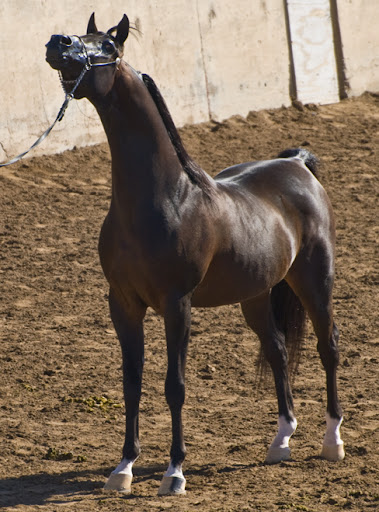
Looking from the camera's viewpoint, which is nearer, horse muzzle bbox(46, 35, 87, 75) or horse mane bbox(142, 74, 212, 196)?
horse muzzle bbox(46, 35, 87, 75)

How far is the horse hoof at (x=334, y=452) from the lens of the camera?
4.69 metres

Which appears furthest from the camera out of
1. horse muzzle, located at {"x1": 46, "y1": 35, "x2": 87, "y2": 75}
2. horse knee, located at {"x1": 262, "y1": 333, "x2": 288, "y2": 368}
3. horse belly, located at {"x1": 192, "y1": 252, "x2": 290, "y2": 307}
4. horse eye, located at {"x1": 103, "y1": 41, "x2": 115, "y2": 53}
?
horse knee, located at {"x1": 262, "y1": 333, "x2": 288, "y2": 368}

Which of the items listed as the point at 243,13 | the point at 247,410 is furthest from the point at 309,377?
the point at 243,13

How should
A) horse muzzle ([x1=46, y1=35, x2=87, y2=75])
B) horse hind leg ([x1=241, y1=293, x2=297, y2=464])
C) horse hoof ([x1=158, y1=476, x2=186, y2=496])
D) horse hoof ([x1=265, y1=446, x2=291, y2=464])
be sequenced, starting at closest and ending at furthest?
horse muzzle ([x1=46, y1=35, x2=87, y2=75]) → horse hoof ([x1=158, y1=476, x2=186, y2=496]) → horse hoof ([x1=265, y1=446, x2=291, y2=464]) → horse hind leg ([x1=241, y1=293, x2=297, y2=464])

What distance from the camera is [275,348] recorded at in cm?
503

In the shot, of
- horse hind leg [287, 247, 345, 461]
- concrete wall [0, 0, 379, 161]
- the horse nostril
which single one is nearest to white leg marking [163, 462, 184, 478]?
horse hind leg [287, 247, 345, 461]

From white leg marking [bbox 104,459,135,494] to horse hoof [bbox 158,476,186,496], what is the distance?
0.56ft

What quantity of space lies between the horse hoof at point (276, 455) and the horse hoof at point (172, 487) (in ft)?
2.20

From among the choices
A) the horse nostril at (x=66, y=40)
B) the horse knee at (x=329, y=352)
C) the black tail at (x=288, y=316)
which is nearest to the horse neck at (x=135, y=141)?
the horse nostril at (x=66, y=40)

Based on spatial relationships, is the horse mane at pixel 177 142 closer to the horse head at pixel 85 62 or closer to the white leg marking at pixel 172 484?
the horse head at pixel 85 62

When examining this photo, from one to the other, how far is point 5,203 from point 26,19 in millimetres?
2366

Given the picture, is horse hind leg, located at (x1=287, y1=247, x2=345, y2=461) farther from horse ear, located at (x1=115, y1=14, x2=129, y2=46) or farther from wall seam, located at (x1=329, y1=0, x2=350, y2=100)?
wall seam, located at (x1=329, y1=0, x2=350, y2=100)

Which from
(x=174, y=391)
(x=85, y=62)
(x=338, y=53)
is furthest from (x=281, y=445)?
(x=338, y=53)

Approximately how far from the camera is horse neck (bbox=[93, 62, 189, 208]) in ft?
13.5
